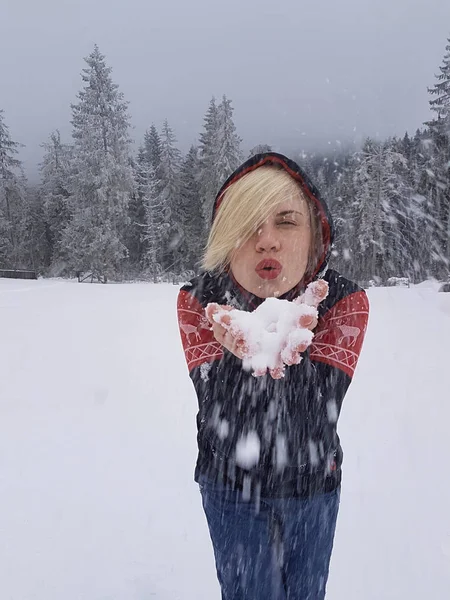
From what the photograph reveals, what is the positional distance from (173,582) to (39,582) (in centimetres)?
84

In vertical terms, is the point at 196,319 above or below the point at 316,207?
below

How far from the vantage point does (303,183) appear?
4.80 feet

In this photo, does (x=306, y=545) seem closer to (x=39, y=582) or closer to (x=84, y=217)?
(x=39, y=582)

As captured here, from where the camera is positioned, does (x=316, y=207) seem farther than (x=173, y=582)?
No

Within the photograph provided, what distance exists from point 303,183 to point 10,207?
142ft

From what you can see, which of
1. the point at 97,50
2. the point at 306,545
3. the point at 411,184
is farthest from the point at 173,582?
the point at 411,184

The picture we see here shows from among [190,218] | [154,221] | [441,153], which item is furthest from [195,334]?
[190,218]

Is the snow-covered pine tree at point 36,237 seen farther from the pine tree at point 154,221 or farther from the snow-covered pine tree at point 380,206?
the snow-covered pine tree at point 380,206

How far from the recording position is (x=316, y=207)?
148cm

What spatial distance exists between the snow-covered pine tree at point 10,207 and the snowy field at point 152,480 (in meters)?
34.6

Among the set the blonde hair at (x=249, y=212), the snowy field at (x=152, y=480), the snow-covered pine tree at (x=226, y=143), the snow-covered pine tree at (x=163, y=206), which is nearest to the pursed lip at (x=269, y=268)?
the blonde hair at (x=249, y=212)

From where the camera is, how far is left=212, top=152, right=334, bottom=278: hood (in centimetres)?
147

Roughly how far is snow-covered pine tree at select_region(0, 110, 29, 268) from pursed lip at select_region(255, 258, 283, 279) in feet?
130

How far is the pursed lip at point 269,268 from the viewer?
1334 mm
